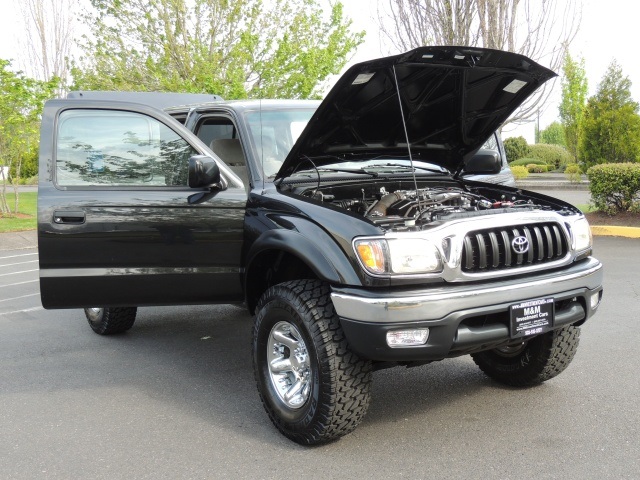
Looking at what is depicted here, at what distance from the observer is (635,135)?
1673 centimetres

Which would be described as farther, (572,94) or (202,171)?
(572,94)

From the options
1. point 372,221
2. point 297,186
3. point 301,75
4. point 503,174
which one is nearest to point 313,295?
point 372,221

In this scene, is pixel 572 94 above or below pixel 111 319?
above

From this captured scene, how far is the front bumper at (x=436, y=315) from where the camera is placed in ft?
10.7

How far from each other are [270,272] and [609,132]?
15.2 metres

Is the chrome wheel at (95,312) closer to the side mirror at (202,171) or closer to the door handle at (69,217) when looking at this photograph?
the door handle at (69,217)

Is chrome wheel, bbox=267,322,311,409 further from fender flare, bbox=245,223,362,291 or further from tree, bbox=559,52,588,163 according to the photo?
tree, bbox=559,52,588,163

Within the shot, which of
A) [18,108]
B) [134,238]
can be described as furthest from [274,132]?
[18,108]

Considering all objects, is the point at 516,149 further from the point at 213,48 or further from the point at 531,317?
the point at 531,317

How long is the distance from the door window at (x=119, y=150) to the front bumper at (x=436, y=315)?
68.9 inches

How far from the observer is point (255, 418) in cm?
414

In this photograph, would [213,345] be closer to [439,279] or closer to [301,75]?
[439,279]

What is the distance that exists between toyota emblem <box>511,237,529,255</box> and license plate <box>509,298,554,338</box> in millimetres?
269

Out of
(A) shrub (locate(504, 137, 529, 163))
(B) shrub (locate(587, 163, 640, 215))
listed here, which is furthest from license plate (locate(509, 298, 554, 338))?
(A) shrub (locate(504, 137, 529, 163))
